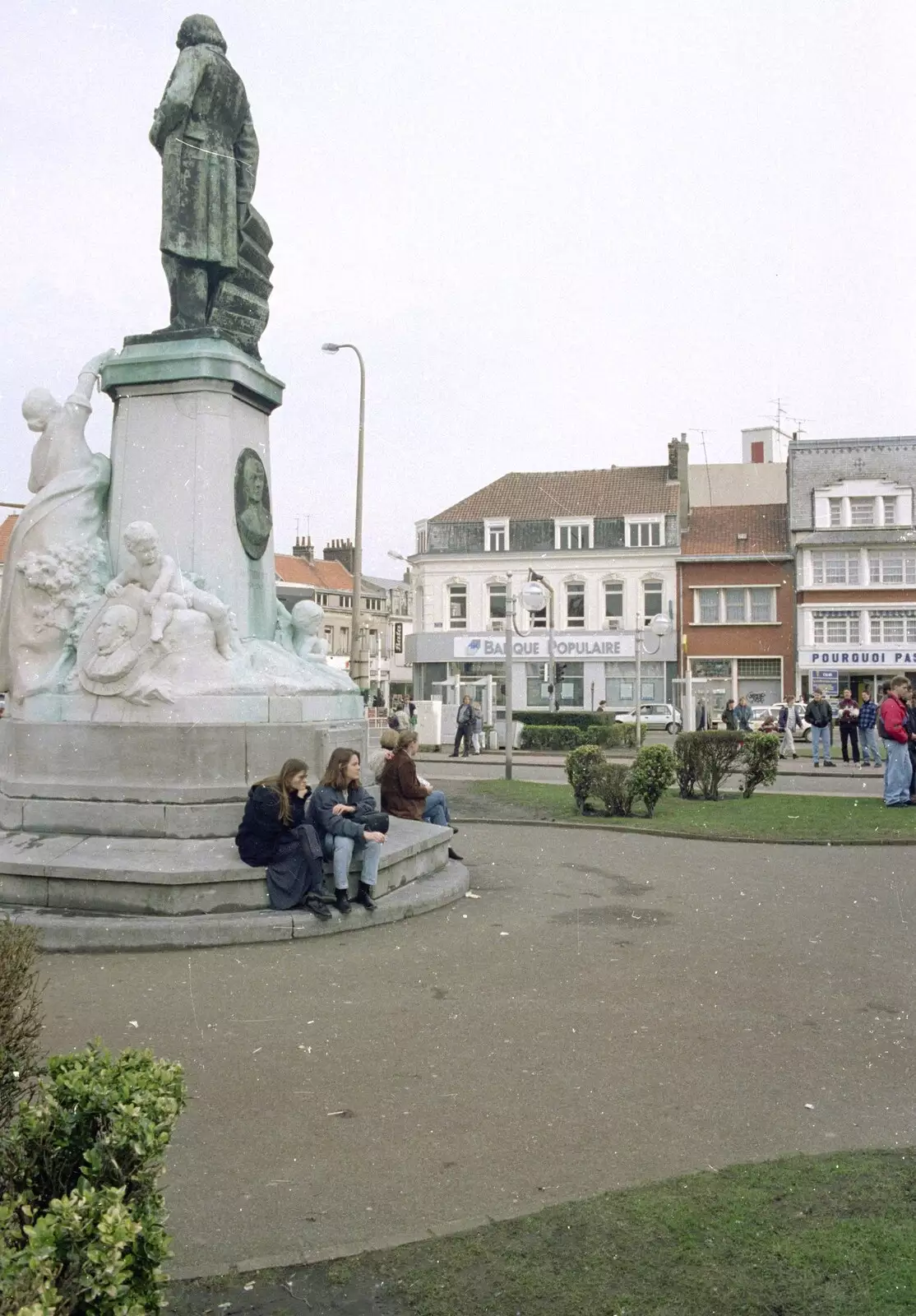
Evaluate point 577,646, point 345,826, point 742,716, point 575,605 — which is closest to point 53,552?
point 345,826

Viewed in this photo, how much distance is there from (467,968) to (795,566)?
1809 inches

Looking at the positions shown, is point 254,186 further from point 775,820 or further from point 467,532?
point 467,532

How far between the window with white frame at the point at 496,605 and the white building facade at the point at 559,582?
0.05m

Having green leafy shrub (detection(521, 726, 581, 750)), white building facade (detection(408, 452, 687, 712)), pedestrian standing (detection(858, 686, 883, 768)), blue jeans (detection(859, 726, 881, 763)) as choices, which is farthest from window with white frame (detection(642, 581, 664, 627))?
blue jeans (detection(859, 726, 881, 763))

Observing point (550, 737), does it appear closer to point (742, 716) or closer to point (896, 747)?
point (742, 716)

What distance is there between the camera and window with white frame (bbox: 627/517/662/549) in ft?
174

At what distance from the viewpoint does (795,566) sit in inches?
1982

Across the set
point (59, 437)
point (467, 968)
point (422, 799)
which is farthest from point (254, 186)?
point (467, 968)

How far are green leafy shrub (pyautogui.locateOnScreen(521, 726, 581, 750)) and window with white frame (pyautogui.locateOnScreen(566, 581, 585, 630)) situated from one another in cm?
2110

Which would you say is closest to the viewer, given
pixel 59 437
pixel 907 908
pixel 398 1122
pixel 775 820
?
pixel 398 1122

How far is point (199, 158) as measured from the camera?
34.9ft

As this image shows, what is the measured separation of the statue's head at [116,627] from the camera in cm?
910

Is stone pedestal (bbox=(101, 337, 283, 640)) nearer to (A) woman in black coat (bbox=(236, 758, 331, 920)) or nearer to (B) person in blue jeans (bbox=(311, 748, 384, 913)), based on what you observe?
(B) person in blue jeans (bbox=(311, 748, 384, 913))

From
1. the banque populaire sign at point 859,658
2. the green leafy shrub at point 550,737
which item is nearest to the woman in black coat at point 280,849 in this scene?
the green leafy shrub at point 550,737
